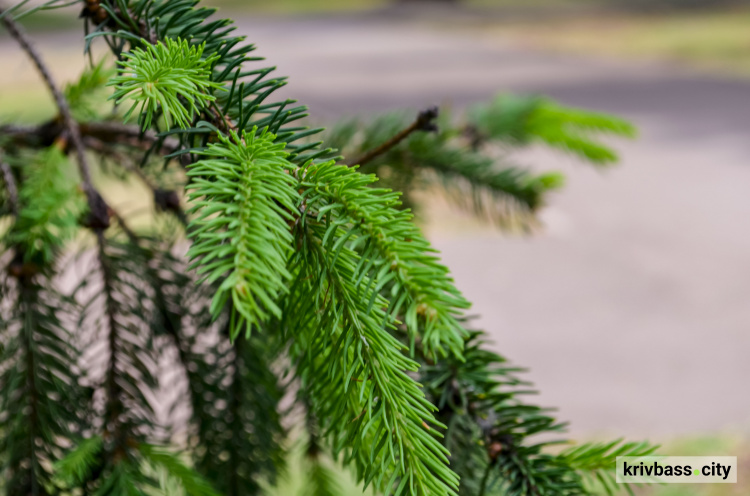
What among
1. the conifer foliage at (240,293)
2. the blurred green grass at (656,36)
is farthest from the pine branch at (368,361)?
the blurred green grass at (656,36)

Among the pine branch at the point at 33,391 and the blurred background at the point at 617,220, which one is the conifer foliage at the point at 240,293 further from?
the blurred background at the point at 617,220

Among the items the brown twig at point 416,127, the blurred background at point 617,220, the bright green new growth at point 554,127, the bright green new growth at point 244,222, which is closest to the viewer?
the bright green new growth at point 244,222

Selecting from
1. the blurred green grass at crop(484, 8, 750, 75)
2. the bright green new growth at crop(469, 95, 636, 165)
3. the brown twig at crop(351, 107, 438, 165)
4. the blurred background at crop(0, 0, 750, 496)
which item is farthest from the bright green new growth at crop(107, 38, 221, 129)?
the blurred green grass at crop(484, 8, 750, 75)

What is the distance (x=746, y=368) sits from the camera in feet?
7.82

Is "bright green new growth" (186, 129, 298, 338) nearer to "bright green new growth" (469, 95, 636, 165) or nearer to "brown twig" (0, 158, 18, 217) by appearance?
"brown twig" (0, 158, 18, 217)

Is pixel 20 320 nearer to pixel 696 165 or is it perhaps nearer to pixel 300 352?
pixel 300 352

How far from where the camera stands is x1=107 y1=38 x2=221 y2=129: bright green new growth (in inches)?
10.0

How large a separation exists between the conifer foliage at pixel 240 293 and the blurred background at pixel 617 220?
107 mm

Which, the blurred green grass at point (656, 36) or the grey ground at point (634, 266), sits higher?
the blurred green grass at point (656, 36)

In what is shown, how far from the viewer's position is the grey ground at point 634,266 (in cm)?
231

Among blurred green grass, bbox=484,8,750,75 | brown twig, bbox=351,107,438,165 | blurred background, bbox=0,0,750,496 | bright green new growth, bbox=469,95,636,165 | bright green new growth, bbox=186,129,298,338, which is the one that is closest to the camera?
bright green new growth, bbox=186,129,298,338

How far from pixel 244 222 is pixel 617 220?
361 cm

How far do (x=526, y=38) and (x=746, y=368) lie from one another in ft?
23.3

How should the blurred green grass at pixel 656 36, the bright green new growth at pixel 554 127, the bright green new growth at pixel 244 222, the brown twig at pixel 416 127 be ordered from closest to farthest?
the bright green new growth at pixel 244 222
the brown twig at pixel 416 127
the bright green new growth at pixel 554 127
the blurred green grass at pixel 656 36
